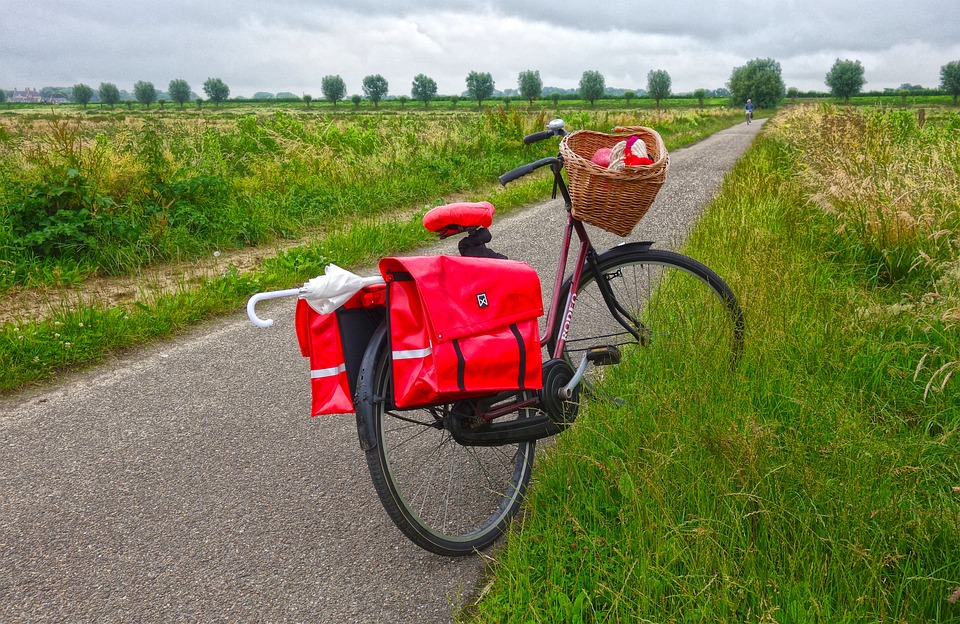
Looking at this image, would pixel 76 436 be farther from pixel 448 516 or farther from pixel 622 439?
pixel 622 439

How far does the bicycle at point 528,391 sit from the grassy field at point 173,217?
2945 millimetres

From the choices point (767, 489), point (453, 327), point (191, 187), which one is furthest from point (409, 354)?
point (191, 187)

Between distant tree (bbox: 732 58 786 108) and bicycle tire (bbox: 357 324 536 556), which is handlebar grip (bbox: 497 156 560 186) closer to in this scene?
bicycle tire (bbox: 357 324 536 556)

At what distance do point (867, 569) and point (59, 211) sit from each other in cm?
732

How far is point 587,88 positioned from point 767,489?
147198 mm

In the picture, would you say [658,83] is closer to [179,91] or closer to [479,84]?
[479,84]

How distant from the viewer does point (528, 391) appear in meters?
2.89

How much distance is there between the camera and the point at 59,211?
642 centimetres

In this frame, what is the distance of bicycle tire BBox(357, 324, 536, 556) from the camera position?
2.34m

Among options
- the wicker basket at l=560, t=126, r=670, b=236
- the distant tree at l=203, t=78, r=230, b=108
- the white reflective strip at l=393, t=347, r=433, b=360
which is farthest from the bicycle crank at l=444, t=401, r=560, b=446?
the distant tree at l=203, t=78, r=230, b=108

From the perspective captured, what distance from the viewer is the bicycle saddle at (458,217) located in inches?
103

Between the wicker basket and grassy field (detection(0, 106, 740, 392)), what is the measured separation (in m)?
3.74

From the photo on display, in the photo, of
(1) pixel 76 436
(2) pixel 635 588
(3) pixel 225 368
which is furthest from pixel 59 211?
(2) pixel 635 588

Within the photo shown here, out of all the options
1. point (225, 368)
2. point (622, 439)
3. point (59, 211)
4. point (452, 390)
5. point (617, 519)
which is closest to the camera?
point (452, 390)
